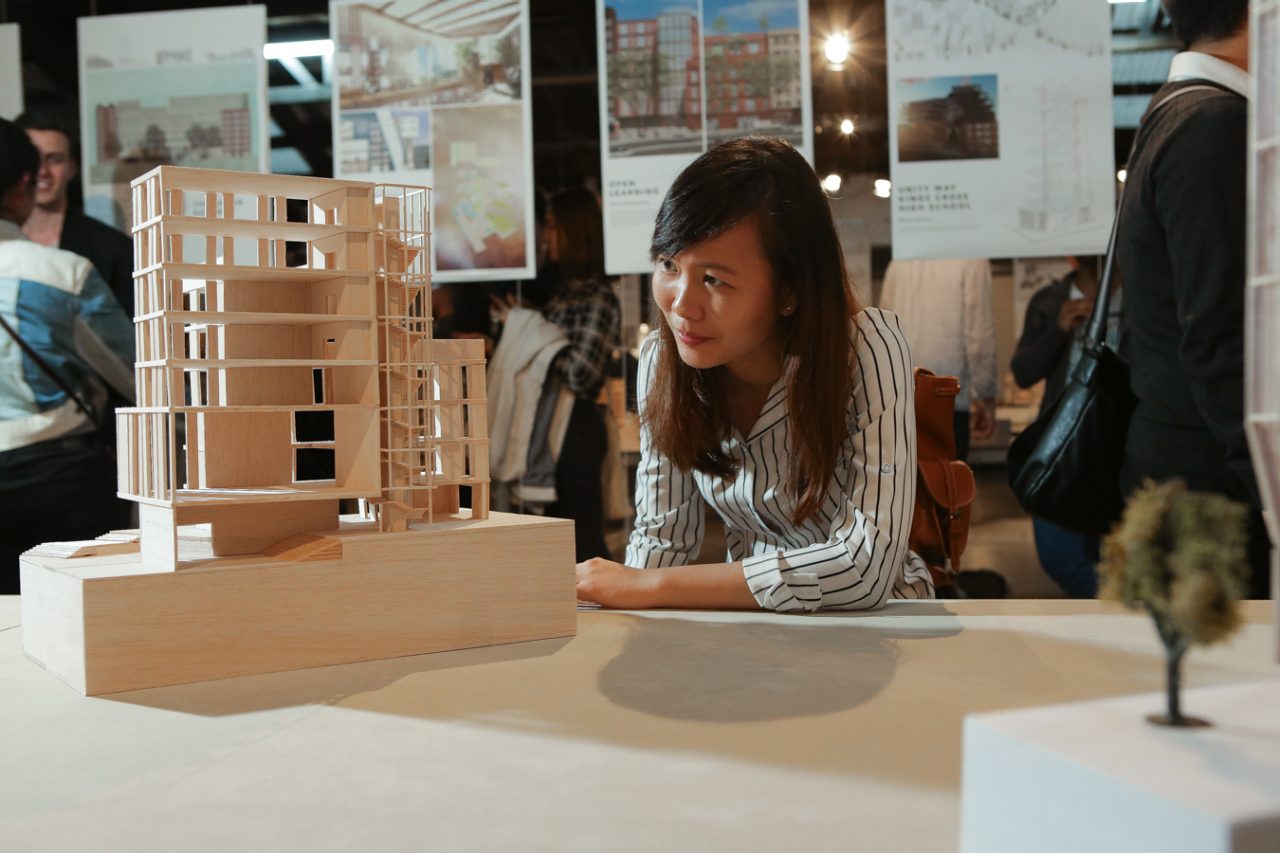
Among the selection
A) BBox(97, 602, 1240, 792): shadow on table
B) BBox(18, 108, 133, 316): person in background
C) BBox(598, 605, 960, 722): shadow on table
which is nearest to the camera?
BBox(97, 602, 1240, 792): shadow on table

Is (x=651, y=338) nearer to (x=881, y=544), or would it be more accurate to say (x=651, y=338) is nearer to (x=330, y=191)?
(x=881, y=544)

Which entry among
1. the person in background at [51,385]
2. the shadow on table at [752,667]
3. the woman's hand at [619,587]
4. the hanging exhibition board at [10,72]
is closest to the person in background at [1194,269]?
the shadow on table at [752,667]

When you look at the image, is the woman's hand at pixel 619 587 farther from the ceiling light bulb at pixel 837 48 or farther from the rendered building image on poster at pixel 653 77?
the ceiling light bulb at pixel 837 48

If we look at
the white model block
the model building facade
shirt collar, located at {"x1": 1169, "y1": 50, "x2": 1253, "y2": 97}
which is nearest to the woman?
the model building facade

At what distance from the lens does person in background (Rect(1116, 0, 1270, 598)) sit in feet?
4.95

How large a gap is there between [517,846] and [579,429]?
8.67ft

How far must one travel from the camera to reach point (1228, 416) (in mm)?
1508

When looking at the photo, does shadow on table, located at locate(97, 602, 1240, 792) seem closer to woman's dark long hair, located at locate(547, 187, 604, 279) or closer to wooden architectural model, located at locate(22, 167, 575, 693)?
wooden architectural model, located at locate(22, 167, 575, 693)

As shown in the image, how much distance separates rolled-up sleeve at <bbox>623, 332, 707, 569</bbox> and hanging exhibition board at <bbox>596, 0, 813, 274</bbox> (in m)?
1.60

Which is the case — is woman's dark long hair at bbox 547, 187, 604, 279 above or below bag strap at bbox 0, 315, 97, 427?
above

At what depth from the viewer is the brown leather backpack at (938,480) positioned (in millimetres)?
1816

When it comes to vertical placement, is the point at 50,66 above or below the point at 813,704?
above

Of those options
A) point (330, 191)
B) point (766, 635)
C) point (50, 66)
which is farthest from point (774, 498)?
point (50, 66)

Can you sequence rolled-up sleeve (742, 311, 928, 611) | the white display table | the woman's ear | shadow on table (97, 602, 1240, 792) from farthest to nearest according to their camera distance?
the woman's ear
rolled-up sleeve (742, 311, 928, 611)
shadow on table (97, 602, 1240, 792)
the white display table
